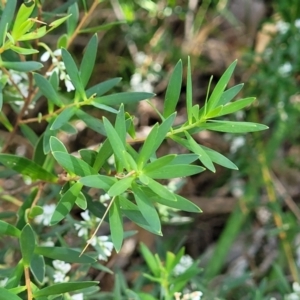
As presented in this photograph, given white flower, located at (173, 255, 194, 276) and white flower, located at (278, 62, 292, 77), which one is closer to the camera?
white flower, located at (173, 255, 194, 276)

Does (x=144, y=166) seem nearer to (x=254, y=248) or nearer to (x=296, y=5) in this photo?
(x=296, y=5)

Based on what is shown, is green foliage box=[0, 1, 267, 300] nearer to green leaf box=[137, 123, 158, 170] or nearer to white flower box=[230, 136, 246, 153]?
green leaf box=[137, 123, 158, 170]

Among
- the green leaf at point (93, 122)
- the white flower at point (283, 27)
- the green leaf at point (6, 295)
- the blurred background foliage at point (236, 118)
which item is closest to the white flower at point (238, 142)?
the blurred background foliage at point (236, 118)

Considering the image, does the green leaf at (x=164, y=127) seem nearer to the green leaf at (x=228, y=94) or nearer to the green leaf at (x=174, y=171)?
the green leaf at (x=174, y=171)

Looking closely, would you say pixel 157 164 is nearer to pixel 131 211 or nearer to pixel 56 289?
pixel 131 211

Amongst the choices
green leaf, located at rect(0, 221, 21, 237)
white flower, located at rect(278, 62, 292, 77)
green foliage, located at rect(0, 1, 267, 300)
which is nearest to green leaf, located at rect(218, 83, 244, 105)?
green foliage, located at rect(0, 1, 267, 300)

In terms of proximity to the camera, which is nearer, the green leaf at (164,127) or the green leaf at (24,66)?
the green leaf at (164,127)

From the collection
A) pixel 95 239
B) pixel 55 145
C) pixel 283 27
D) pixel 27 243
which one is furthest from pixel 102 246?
pixel 283 27
